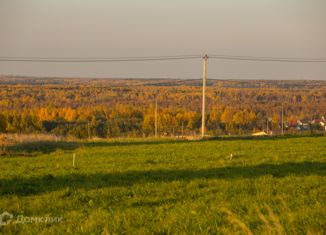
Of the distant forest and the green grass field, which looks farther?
the distant forest

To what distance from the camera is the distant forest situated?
194 ft

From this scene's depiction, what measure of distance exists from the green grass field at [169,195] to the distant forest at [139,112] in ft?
78.1

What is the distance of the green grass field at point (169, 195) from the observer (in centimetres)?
802

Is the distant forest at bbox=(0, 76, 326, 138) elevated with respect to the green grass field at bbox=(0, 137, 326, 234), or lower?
lower

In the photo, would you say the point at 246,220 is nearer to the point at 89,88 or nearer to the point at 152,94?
the point at 152,94

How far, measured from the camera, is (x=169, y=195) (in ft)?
36.6

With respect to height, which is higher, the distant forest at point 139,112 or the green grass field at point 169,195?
the green grass field at point 169,195

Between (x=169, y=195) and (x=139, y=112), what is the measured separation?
62.7 meters

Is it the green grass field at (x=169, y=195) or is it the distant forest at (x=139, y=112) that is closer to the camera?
the green grass field at (x=169, y=195)

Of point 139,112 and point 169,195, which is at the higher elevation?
point 169,195

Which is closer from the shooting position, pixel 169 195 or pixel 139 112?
pixel 169 195

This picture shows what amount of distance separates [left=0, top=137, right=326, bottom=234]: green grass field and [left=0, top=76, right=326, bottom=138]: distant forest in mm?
23809

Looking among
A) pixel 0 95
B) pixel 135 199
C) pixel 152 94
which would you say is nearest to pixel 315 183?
pixel 135 199

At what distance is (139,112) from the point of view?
242 feet
